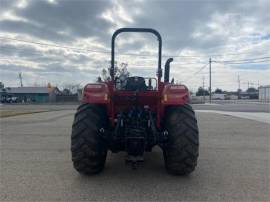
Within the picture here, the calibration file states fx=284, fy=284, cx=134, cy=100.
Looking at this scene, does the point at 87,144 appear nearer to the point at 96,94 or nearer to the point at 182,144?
the point at 96,94

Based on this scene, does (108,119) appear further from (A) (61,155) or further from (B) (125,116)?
(A) (61,155)

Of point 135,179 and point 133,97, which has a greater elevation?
point 133,97

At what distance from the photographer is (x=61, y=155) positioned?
6.33 m

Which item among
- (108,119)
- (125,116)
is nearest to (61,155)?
(108,119)

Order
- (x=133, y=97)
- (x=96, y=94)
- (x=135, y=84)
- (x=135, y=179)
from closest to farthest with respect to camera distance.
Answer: (x=135, y=179) → (x=96, y=94) → (x=133, y=97) → (x=135, y=84)

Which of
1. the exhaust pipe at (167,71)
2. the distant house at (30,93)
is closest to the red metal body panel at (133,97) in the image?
the exhaust pipe at (167,71)

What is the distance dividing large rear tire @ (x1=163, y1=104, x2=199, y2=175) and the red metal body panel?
0.28 meters

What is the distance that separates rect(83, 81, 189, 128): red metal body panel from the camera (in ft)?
15.1

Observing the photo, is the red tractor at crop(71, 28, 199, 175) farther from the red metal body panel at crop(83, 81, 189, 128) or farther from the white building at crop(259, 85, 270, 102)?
the white building at crop(259, 85, 270, 102)

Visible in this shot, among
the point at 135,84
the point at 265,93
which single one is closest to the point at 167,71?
the point at 135,84

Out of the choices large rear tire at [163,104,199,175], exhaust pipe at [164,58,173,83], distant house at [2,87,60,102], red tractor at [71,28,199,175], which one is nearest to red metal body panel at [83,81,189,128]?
red tractor at [71,28,199,175]

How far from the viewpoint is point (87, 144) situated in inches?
173

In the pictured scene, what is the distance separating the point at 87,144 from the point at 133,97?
3.72 feet

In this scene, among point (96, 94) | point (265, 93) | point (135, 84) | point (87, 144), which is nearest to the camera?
point (87, 144)
